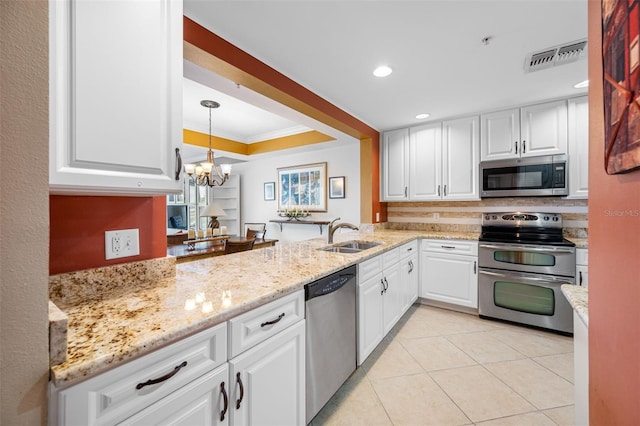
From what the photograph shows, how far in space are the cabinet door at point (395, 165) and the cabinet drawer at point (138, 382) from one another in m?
3.23

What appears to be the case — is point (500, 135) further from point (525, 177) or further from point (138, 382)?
point (138, 382)

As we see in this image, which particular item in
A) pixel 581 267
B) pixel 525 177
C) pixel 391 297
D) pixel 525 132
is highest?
pixel 525 132

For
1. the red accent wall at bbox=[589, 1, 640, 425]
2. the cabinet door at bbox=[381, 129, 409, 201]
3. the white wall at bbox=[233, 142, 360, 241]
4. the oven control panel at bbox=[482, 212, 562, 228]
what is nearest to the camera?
the red accent wall at bbox=[589, 1, 640, 425]

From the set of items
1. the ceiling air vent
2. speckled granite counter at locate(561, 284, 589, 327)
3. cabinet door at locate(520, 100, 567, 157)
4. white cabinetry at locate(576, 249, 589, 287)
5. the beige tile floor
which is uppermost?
the ceiling air vent

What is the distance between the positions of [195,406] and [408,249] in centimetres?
256

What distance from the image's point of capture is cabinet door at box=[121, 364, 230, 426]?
0.79m

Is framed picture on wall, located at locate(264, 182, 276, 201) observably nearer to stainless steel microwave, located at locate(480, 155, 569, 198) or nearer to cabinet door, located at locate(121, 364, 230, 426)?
stainless steel microwave, located at locate(480, 155, 569, 198)

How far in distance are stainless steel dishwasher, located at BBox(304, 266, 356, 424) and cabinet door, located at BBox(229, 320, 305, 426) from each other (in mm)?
91

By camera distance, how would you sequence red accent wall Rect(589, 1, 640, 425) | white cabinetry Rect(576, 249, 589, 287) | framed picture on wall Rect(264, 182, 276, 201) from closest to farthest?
red accent wall Rect(589, 1, 640, 425) < white cabinetry Rect(576, 249, 589, 287) < framed picture on wall Rect(264, 182, 276, 201)

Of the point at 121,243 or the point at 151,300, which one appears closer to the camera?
the point at 151,300

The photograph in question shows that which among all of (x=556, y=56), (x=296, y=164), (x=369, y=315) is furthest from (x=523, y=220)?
(x=296, y=164)

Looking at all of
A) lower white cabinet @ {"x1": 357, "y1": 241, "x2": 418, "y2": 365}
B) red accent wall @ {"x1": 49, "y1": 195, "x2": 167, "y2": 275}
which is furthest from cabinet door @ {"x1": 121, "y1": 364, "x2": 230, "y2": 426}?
lower white cabinet @ {"x1": 357, "y1": 241, "x2": 418, "y2": 365}

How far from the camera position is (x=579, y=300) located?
44.8 inches

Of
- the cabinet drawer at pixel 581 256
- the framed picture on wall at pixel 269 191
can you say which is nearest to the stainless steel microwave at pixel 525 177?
the cabinet drawer at pixel 581 256
